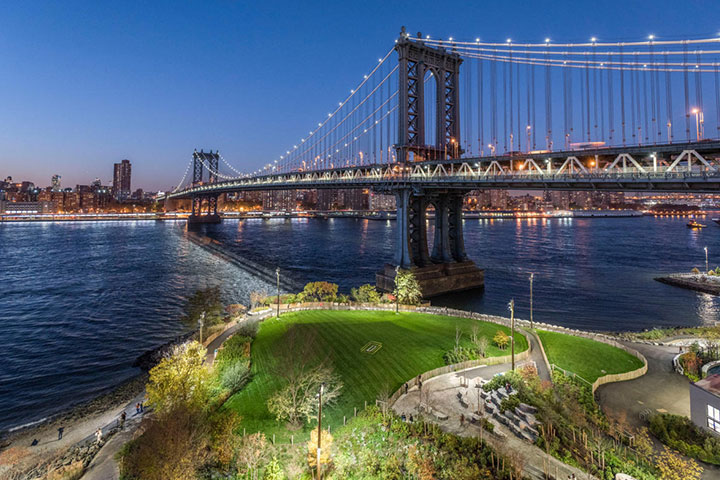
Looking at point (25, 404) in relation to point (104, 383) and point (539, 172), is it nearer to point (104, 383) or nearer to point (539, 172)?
point (104, 383)

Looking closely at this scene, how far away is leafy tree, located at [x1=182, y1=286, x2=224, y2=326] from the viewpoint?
4138 cm

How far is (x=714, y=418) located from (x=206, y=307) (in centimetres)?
4591

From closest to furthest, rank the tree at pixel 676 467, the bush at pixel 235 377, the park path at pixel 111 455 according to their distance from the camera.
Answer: the tree at pixel 676 467 → the park path at pixel 111 455 → the bush at pixel 235 377

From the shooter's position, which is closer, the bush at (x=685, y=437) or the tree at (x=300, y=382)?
the bush at (x=685, y=437)

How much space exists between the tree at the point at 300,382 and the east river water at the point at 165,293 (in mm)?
14137

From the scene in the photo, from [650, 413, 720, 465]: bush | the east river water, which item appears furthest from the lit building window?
the east river water

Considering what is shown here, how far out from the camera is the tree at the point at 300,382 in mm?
18953

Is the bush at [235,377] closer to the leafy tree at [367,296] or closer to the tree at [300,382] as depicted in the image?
the tree at [300,382]

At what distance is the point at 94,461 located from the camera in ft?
56.9

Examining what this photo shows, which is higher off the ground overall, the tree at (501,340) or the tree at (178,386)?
the tree at (178,386)

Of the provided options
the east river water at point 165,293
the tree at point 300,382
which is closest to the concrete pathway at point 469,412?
the tree at point 300,382

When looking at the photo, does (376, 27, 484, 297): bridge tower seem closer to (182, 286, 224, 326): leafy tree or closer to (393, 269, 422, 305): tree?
(393, 269, 422, 305): tree

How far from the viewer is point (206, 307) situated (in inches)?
1829

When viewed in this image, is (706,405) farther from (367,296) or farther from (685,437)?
(367,296)
